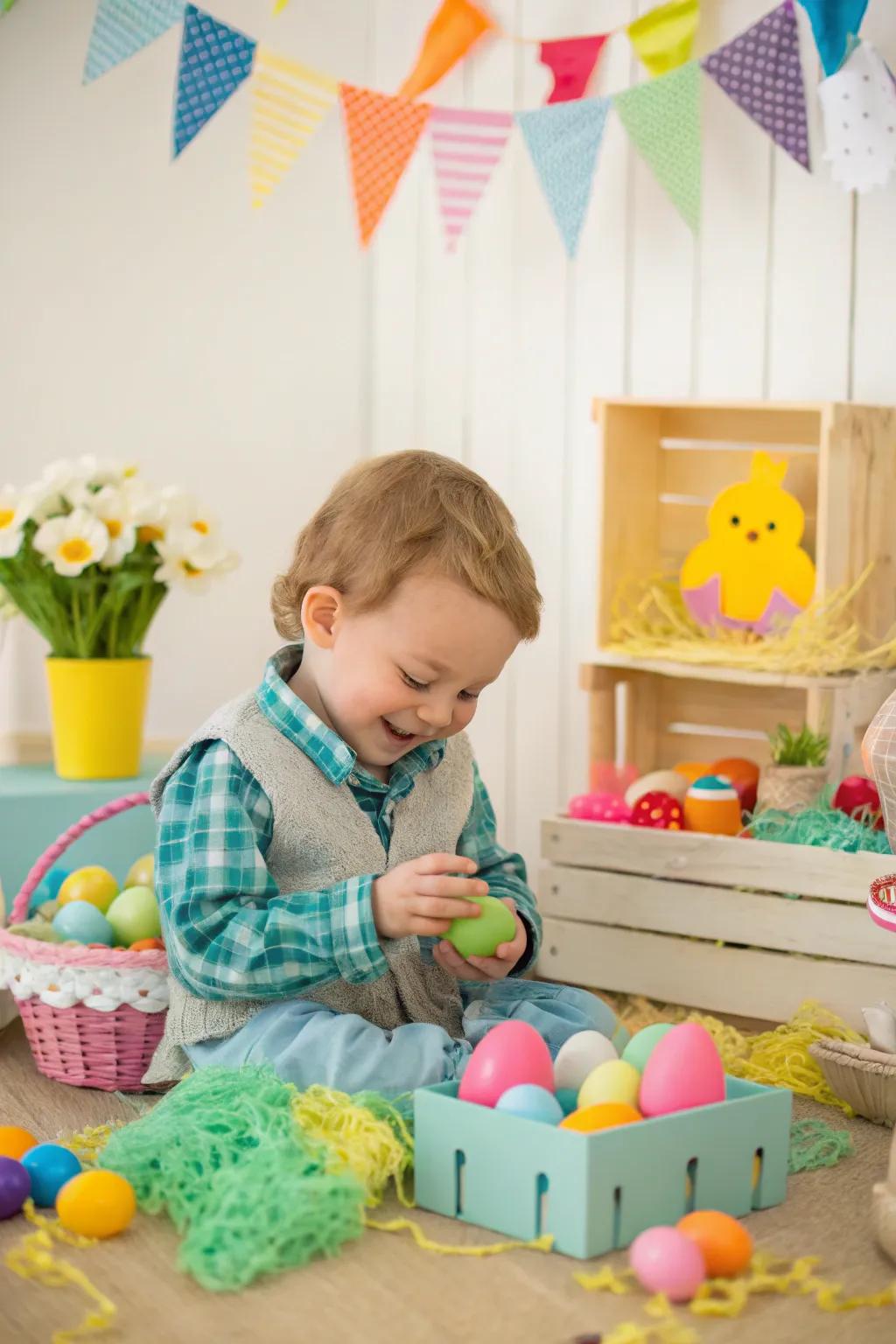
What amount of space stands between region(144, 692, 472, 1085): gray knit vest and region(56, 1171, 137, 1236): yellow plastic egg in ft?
0.83

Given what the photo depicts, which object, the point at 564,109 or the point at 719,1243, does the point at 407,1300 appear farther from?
the point at 564,109

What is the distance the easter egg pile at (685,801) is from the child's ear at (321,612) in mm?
620

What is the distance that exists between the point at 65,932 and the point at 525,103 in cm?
146

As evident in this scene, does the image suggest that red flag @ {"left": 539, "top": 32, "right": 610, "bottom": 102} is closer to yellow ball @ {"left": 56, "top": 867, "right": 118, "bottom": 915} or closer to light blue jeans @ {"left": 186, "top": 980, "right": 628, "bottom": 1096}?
yellow ball @ {"left": 56, "top": 867, "right": 118, "bottom": 915}

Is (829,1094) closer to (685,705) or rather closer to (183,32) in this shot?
(685,705)

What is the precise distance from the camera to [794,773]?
6.48ft

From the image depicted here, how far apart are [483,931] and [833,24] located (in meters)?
1.24

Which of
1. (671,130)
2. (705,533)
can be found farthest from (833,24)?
(705,533)

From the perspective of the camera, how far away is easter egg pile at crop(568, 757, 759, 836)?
199cm

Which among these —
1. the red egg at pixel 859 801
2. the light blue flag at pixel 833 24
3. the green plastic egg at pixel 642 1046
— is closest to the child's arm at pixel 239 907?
the green plastic egg at pixel 642 1046

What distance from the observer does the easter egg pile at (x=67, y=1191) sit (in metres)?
1.26

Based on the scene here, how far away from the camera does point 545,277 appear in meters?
2.50

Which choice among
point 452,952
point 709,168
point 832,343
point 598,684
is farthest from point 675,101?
point 452,952

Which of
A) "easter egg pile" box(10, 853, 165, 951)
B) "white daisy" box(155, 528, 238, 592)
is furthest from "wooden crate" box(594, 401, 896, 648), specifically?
"easter egg pile" box(10, 853, 165, 951)
